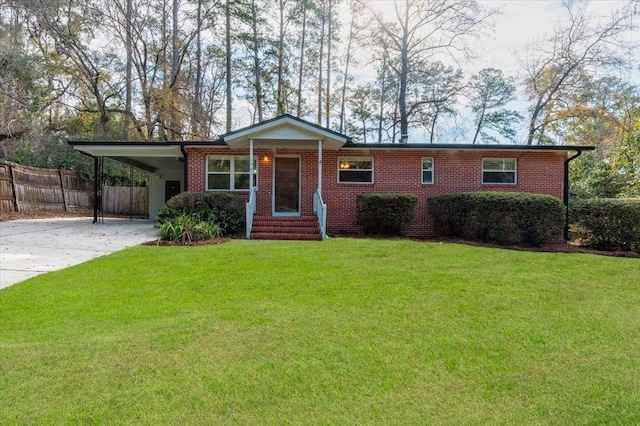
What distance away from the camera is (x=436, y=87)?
25.0 metres

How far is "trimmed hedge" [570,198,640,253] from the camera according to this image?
30.3 feet

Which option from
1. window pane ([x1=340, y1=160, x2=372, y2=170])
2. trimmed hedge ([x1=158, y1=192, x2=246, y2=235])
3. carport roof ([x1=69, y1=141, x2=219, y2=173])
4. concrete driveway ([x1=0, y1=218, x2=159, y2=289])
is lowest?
concrete driveway ([x1=0, y1=218, x2=159, y2=289])

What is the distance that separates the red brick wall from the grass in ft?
22.0

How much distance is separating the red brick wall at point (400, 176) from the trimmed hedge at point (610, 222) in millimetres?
2390

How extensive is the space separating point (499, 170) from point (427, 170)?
249cm

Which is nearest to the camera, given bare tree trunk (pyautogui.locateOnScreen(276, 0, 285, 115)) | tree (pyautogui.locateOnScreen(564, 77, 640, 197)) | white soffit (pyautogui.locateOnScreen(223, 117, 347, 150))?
white soffit (pyautogui.locateOnScreen(223, 117, 347, 150))

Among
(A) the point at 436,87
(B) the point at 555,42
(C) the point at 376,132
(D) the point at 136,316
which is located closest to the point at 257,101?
(C) the point at 376,132

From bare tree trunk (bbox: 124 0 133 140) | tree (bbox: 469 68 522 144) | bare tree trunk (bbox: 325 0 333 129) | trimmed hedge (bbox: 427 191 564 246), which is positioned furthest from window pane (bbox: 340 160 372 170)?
tree (bbox: 469 68 522 144)

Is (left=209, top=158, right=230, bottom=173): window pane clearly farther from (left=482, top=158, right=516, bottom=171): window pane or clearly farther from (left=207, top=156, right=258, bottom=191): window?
(left=482, top=158, right=516, bottom=171): window pane

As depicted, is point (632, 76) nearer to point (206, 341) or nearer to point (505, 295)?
point (505, 295)

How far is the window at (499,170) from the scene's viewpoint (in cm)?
1233

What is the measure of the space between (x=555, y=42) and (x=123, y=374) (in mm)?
27759

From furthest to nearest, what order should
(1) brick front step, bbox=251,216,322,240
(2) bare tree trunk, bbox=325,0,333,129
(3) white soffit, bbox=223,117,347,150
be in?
(2) bare tree trunk, bbox=325,0,333,129
(3) white soffit, bbox=223,117,347,150
(1) brick front step, bbox=251,216,322,240

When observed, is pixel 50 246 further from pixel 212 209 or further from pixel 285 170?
pixel 285 170
